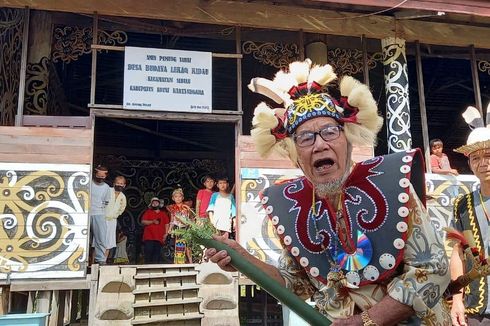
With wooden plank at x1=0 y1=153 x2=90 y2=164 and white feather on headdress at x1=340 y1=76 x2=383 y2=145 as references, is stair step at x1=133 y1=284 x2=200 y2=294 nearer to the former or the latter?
wooden plank at x1=0 y1=153 x2=90 y2=164

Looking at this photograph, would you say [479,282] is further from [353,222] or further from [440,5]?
[440,5]

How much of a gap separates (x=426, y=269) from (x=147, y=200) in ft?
A: 31.9

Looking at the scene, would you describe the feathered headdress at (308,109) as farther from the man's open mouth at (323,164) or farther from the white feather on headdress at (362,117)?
the man's open mouth at (323,164)

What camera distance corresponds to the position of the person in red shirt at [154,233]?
7969 millimetres

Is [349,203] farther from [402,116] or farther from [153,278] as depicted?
[402,116]

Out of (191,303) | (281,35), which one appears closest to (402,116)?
(281,35)

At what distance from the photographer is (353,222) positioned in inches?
81.8

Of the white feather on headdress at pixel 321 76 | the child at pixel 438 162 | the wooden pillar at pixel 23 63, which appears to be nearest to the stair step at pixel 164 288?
the wooden pillar at pixel 23 63

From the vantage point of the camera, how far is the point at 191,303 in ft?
18.6

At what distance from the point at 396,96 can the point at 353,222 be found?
531 centimetres

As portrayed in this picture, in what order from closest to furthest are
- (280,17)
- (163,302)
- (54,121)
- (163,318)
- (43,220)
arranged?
1. (163,318)
2. (163,302)
3. (43,220)
4. (54,121)
5. (280,17)

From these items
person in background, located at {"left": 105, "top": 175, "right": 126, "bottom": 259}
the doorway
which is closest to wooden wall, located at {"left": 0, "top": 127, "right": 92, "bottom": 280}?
person in background, located at {"left": 105, "top": 175, "right": 126, "bottom": 259}

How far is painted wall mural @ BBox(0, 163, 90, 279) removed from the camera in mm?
5844

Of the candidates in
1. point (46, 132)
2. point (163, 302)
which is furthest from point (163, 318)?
point (46, 132)
